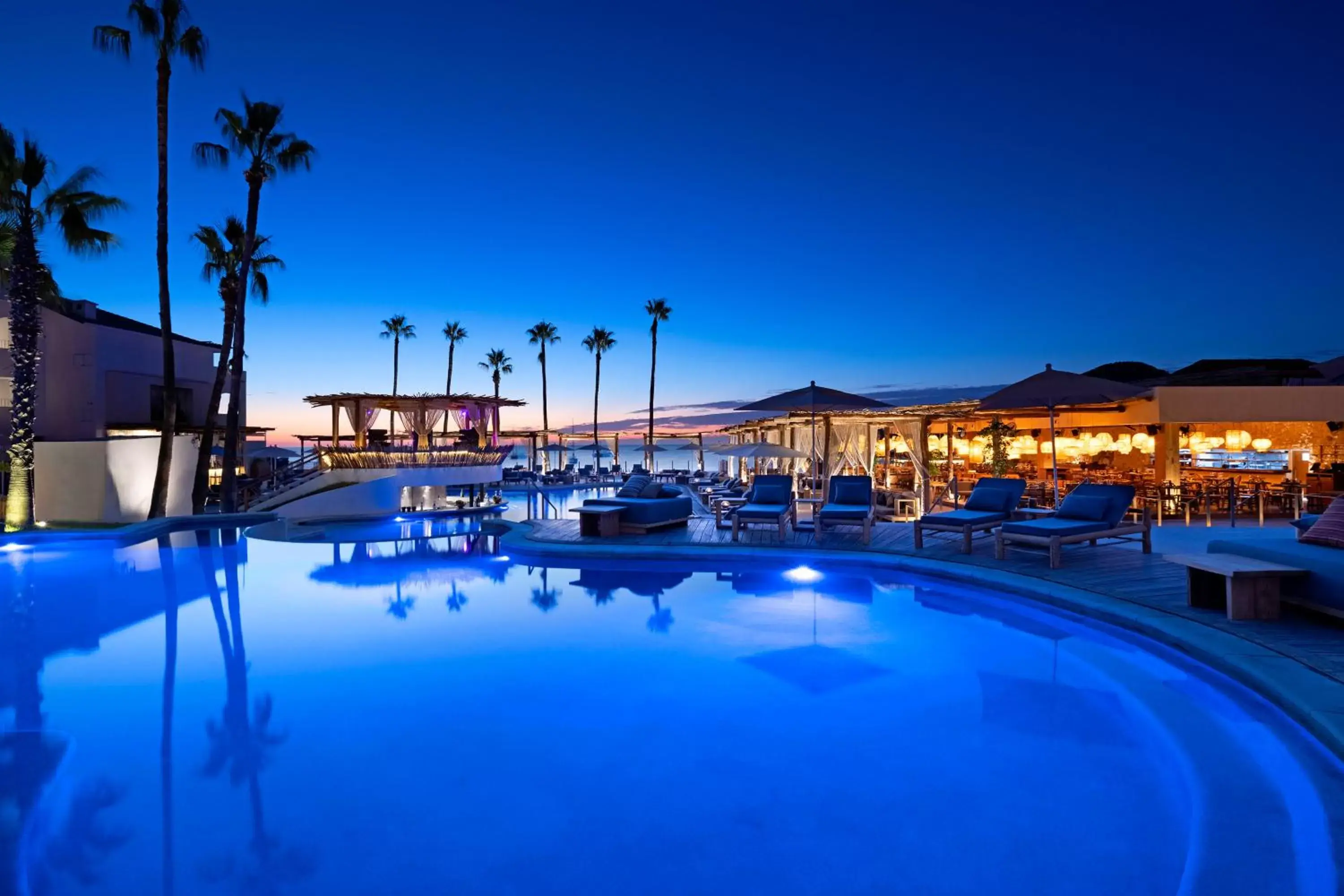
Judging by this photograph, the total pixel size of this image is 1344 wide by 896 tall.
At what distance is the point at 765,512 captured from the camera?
33.9ft

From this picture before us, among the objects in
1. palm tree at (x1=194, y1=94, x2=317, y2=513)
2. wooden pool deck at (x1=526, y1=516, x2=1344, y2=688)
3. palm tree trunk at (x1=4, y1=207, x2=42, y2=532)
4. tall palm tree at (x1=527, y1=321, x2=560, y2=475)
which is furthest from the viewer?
tall palm tree at (x1=527, y1=321, x2=560, y2=475)

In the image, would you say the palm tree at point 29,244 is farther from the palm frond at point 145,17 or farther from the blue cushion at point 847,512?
the blue cushion at point 847,512

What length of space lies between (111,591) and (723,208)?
17834mm

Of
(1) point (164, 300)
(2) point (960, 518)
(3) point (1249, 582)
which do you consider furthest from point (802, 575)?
(1) point (164, 300)

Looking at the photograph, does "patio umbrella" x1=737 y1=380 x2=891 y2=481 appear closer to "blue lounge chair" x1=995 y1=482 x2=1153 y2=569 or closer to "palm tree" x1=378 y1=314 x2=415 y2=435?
"blue lounge chair" x1=995 y1=482 x2=1153 y2=569

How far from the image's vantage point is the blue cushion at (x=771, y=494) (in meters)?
11.0

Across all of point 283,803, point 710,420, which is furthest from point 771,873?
point 710,420

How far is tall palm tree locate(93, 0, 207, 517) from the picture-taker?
14750 mm

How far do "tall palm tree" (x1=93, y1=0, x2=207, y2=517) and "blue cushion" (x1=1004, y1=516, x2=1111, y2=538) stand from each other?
17.1m

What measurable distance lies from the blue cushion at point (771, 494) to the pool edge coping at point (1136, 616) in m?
1.39

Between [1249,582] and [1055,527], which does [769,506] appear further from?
[1249,582]

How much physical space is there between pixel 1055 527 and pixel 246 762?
7990mm

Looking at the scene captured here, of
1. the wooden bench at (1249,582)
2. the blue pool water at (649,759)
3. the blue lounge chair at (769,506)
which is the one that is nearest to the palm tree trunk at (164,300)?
the blue pool water at (649,759)

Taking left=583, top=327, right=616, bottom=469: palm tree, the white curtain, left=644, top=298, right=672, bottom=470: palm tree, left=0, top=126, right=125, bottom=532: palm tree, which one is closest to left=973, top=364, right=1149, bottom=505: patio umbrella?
the white curtain
